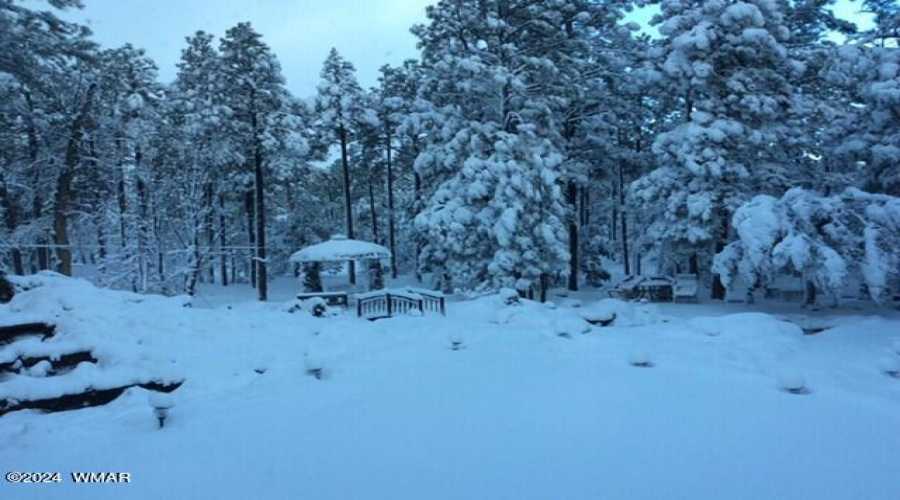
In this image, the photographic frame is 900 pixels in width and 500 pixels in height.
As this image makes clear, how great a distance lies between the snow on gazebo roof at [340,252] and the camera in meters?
18.6

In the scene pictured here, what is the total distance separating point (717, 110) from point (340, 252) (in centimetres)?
1343

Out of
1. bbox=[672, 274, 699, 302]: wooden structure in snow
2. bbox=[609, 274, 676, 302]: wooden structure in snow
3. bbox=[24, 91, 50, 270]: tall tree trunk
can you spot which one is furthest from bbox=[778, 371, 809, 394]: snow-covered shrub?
bbox=[24, 91, 50, 270]: tall tree trunk

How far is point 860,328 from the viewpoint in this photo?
32.2 feet

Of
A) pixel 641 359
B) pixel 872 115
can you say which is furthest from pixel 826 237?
pixel 641 359

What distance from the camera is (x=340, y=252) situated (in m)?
18.6

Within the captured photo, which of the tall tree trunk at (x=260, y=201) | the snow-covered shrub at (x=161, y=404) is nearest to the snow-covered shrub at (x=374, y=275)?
the tall tree trunk at (x=260, y=201)

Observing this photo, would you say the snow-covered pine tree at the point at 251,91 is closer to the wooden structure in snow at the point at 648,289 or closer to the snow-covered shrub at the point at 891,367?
the wooden structure in snow at the point at 648,289

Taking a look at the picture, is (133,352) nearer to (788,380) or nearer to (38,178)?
(788,380)

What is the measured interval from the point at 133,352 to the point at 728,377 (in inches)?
319

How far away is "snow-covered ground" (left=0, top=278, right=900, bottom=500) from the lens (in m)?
4.07

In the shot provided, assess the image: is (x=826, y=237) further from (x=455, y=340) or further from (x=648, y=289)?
(x=455, y=340)

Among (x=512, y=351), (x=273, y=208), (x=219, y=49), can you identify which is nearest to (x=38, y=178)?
(x=219, y=49)

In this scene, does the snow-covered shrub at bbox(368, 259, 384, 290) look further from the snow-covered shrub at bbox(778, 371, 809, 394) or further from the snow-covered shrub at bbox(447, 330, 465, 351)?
the snow-covered shrub at bbox(778, 371, 809, 394)

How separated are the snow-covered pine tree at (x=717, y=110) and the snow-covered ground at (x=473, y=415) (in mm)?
6888
